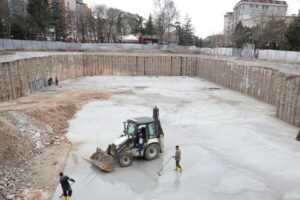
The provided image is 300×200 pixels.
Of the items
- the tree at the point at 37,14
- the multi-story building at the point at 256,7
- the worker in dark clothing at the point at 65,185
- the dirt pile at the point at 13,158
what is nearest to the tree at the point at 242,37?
the tree at the point at 37,14

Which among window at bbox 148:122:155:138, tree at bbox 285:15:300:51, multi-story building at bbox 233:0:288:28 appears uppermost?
multi-story building at bbox 233:0:288:28

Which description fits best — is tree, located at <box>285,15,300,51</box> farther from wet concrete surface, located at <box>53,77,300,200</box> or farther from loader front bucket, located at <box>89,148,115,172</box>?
loader front bucket, located at <box>89,148,115,172</box>

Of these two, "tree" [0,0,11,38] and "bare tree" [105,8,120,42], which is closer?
"tree" [0,0,11,38]

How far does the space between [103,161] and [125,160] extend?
3.11ft

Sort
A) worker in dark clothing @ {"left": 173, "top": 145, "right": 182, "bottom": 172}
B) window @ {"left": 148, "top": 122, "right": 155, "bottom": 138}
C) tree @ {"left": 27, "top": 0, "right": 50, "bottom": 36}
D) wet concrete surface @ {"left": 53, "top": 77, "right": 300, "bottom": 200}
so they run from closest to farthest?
wet concrete surface @ {"left": 53, "top": 77, "right": 300, "bottom": 200} → worker in dark clothing @ {"left": 173, "top": 145, "right": 182, "bottom": 172} → window @ {"left": 148, "top": 122, "right": 155, "bottom": 138} → tree @ {"left": 27, "top": 0, "right": 50, "bottom": 36}

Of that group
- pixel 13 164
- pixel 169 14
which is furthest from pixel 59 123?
pixel 169 14

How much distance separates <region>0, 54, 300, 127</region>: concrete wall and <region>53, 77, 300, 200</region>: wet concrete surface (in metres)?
1.82

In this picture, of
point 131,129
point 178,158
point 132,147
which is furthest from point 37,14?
point 178,158

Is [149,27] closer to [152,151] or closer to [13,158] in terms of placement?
[152,151]

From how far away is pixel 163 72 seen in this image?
45.2 meters

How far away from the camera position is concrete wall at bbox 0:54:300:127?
19.9 m

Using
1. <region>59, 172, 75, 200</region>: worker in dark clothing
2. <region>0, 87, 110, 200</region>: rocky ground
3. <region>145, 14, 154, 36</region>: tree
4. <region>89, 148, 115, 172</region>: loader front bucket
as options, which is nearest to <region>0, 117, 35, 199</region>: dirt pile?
<region>0, 87, 110, 200</region>: rocky ground

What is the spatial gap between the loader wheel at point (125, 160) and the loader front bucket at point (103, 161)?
388 mm

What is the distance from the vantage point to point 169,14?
75.8 meters
